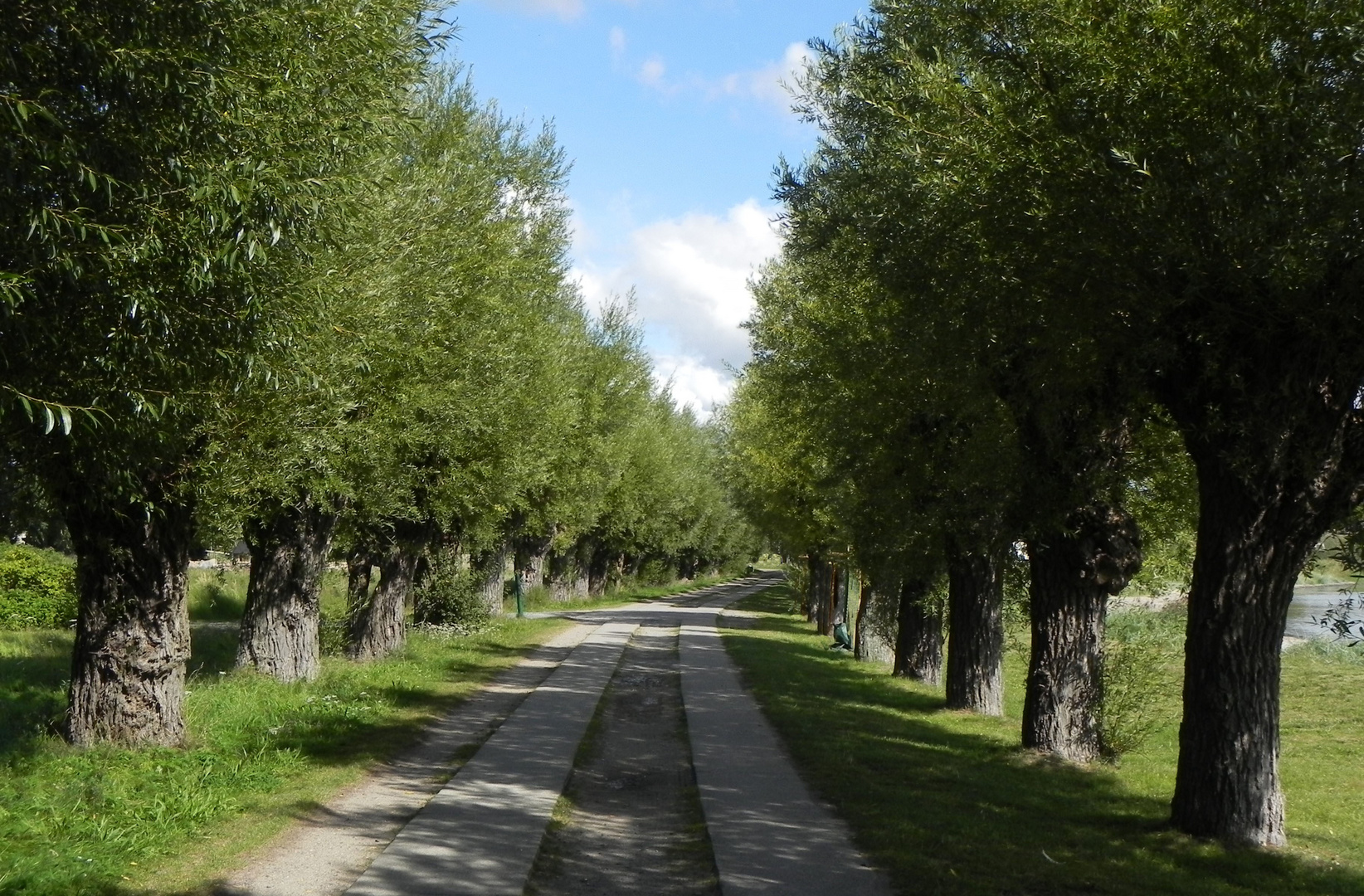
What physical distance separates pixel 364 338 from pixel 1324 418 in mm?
8081

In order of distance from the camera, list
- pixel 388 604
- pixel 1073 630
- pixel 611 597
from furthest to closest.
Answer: pixel 611 597, pixel 388 604, pixel 1073 630

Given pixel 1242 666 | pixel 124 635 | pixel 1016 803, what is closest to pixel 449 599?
pixel 124 635

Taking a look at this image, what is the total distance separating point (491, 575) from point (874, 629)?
1250cm

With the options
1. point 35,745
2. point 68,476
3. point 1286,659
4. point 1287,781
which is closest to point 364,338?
point 68,476

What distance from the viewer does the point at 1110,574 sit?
13.3 metres

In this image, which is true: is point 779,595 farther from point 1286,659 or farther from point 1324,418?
point 1324,418

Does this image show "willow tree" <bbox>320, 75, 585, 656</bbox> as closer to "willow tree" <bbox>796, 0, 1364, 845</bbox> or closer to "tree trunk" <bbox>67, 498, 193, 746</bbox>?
"tree trunk" <bbox>67, 498, 193, 746</bbox>

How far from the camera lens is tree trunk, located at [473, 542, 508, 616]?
31820 mm

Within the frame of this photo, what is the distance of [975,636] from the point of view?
59.2 feet

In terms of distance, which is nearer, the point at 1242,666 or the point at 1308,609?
the point at 1242,666

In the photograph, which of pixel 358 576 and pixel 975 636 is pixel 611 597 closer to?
pixel 358 576

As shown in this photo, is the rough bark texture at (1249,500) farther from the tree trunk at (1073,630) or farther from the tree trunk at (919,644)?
the tree trunk at (919,644)

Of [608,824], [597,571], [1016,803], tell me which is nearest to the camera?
[608,824]

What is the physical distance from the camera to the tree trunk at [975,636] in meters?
17.8
